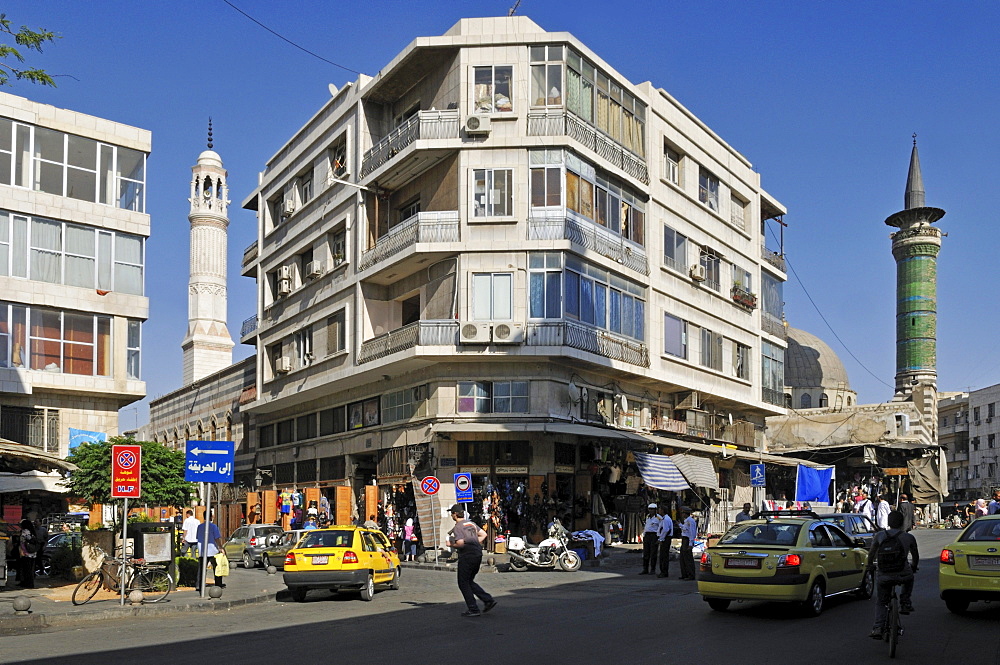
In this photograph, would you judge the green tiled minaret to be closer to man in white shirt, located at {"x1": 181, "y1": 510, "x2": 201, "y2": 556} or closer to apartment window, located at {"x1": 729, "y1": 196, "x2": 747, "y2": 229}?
apartment window, located at {"x1": 729, "y1": 196, "x2": 747, "y2": 229}

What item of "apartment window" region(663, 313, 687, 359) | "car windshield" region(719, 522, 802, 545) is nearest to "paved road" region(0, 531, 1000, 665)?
"car windshield" region(719, 522, 802, 545)

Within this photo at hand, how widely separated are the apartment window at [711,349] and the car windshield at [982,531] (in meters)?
27.2

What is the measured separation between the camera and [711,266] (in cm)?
4372

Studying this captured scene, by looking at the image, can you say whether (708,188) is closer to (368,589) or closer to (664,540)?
(664,540)

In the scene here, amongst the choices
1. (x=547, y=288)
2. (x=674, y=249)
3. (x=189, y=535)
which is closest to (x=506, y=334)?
(x=547, y=288)

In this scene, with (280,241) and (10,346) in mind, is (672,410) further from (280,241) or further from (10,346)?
(10,346)

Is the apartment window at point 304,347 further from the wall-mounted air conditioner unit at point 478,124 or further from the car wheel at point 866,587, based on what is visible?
the car wheel at point 866,587

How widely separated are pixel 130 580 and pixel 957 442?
99422 millimetres

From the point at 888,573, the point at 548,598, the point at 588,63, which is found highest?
the point at 588,63

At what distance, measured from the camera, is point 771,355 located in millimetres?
49562

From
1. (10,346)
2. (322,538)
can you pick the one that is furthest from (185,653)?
(10,346)

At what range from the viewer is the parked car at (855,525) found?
18406mm

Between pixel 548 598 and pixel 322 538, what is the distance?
14.2ft

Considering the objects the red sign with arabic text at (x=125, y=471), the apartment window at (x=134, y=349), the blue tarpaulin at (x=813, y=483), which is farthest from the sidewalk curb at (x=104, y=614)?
the blue tarpaulin at (x=813, y=483)
